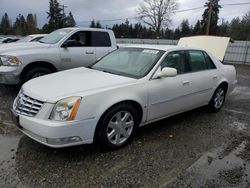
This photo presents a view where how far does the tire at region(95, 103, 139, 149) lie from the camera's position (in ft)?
9.52

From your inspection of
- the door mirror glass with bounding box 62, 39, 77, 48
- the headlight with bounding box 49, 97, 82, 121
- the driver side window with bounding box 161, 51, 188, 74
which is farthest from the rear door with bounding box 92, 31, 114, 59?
the headlight with bounding box 49, 97, 82, 121

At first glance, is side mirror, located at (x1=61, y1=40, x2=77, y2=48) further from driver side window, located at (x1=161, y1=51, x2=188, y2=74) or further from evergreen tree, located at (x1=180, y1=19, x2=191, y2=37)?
evergreen tree, located at (x1=180, y1=19, x2=191, y2=37)

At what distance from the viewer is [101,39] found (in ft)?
22.7

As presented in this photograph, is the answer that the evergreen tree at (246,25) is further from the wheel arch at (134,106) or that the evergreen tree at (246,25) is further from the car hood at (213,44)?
the wheel arch at (134,106)

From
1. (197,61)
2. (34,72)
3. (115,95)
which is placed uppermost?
(197,61)

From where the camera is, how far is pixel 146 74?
11.2ft

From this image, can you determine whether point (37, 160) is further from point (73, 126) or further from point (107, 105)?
point (107, 105)

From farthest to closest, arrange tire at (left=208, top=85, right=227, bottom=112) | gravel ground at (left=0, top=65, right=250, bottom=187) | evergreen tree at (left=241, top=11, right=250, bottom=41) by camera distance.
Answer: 1. evergreen tree at (left=241, top=11, right=250, bottom=41)
2. tire at (left=208, top=85, right=227, bottom=112)
3. gravel ground at (left=0, top=65, right=250, bottom=187)

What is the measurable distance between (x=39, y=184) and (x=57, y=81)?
1480 millimetres

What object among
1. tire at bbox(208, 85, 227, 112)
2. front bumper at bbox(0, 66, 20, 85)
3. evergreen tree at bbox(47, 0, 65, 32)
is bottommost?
tire at bbox(208, 85, 227, 112)

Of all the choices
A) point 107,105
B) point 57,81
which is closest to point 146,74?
point 107,105

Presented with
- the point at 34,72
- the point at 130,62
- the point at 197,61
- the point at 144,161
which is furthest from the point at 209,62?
the point at 34,72

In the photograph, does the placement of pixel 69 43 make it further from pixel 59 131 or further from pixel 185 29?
pixel 185 29

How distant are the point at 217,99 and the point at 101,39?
3.96 metres
